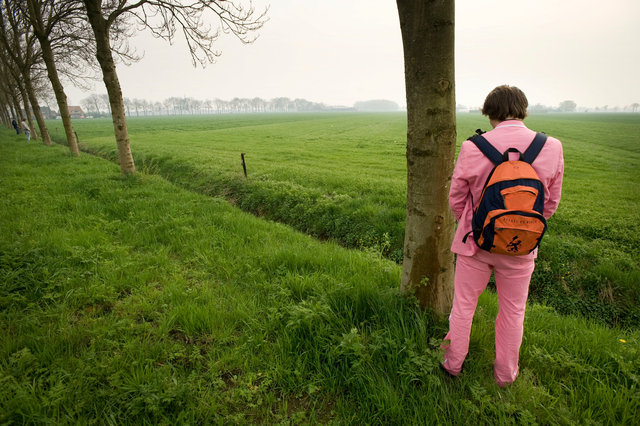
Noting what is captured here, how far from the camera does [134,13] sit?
9.11 meters

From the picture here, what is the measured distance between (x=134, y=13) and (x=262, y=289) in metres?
10.2

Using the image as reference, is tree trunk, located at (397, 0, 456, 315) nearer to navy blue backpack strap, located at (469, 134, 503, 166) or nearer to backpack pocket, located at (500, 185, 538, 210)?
navy blue backpack strap, located at (469, 134, 503, 166)

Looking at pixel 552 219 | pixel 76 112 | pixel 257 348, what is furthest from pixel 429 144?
pixel 76 112

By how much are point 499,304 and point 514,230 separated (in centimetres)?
73

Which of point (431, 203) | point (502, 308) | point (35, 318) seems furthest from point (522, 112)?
point (35, 318)

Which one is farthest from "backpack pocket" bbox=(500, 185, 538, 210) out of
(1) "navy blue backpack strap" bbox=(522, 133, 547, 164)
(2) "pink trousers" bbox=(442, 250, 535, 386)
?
(2) "pink trousers" bbox=(442, 250, 535, 386)

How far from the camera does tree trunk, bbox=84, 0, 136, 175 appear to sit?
8.73 metres

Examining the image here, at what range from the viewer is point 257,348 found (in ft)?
9.07

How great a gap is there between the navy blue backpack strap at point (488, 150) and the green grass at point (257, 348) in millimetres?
1584

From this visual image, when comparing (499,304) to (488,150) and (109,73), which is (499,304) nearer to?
(488,150)

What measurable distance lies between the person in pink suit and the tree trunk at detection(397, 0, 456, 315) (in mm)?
279

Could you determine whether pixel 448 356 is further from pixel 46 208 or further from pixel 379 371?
pixel 46 208

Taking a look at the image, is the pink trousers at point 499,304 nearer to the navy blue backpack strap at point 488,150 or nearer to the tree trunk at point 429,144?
the tree trunk at point 429,144

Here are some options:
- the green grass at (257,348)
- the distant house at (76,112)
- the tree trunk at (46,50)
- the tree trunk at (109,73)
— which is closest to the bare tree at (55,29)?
the tree trunk at (46,50)
